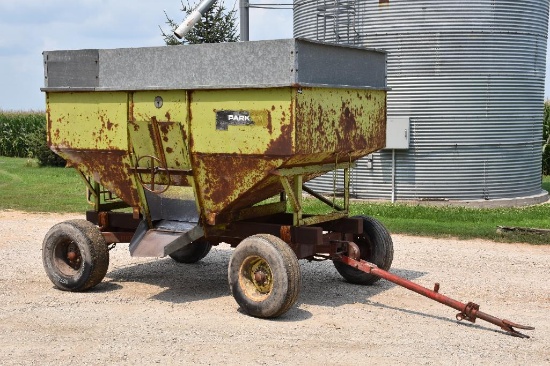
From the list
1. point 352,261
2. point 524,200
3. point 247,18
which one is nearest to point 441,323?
point 352,261

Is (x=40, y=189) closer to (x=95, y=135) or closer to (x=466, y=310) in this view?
(x=95, y=135)

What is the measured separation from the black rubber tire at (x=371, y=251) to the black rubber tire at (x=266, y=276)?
1695 millimetres

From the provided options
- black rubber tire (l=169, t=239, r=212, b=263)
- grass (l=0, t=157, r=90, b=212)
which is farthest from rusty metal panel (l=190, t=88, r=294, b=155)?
grass (l=0, t=157, r=90, b=212)

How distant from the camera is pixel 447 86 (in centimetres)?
1708

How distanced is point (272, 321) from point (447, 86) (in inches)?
403

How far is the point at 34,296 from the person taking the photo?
9.23m

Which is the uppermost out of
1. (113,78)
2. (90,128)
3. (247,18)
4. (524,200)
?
(247,18)

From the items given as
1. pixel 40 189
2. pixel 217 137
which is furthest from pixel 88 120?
pixel 40 189

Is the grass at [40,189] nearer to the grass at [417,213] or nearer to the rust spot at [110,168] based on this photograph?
the grass at [417,213]

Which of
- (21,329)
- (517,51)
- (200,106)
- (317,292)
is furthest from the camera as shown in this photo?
(517,51)

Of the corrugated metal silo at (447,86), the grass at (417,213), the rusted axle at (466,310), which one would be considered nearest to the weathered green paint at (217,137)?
the rusted axle at (466,310)

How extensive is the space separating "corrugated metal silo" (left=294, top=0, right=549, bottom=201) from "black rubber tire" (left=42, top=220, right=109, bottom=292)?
30.5ft

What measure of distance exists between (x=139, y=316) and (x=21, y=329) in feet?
3.79

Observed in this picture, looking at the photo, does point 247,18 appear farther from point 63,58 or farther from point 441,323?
point 441,323
